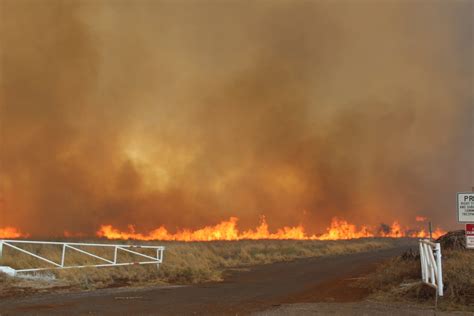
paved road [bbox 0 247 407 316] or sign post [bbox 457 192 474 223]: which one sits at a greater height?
sign post [bbox 457 192 474 223]

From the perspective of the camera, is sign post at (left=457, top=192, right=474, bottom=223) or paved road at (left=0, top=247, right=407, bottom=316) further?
sign post at (left=457, top=192, right=474, bottom=223)

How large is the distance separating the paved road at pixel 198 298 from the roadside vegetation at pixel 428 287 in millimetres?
795

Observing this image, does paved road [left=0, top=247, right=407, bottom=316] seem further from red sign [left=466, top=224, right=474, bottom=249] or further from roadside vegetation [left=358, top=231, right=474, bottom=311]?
red sign [left=466, top=224, right=474, bottom=249]

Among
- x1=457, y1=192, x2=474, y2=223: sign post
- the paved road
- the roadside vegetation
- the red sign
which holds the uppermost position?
x1=457, y1=192, x2=474, y2=223: sign post

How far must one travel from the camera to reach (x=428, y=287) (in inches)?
472

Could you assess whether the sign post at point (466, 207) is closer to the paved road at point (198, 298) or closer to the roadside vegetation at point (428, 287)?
the roadside vegetation at point (428, 287)

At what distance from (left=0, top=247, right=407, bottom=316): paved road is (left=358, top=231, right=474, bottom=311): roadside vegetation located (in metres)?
0.79

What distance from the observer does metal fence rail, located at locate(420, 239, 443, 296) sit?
1108 centimetres

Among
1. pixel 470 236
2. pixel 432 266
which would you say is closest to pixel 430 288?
pixel 432 266

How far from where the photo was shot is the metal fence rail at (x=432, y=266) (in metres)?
11.1

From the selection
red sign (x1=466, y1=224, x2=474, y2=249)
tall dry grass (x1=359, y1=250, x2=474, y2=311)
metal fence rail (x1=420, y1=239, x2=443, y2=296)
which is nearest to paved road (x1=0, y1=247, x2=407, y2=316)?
tall dry grass (x1=359, y1=250, x2=474, y2=311)

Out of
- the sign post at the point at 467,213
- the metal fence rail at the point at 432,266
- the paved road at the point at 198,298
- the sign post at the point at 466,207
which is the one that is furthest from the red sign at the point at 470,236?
the paved road at the point at 198,298

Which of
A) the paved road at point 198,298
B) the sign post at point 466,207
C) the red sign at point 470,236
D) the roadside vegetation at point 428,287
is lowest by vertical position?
the paved road at point 198,298

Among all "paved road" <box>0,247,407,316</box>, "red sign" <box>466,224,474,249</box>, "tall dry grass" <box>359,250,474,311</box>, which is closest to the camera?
"tall dry grass" <box>359,250,474,311</box>
